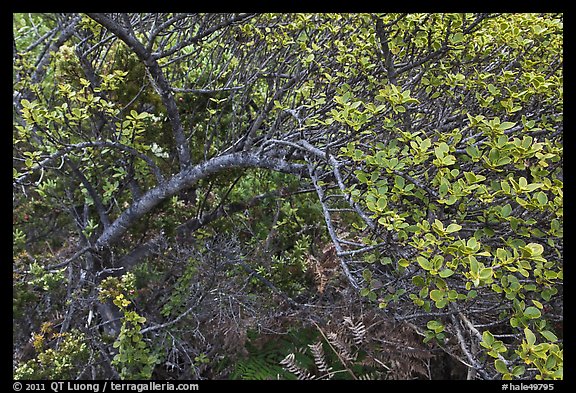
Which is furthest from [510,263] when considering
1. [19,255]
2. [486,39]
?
[19,255]

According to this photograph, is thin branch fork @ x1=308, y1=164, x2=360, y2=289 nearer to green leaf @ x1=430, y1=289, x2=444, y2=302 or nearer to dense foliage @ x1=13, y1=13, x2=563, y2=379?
dense foliage @ x1=13, y1=13, x2=563, y2=379

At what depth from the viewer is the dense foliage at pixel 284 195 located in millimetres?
2072

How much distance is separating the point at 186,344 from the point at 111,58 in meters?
2.39

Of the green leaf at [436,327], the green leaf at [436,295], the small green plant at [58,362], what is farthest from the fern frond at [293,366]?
the small green plant at [58,362]

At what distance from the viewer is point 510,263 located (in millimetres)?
1756

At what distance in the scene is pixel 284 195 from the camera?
12.1 feet

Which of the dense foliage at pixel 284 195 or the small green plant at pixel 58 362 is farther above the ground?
the dense foliage at pixel 284 195

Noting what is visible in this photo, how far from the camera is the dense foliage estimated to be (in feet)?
6.80

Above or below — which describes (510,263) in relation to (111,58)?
below

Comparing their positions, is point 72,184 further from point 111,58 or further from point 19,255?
point 111,58

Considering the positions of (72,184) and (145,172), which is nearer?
(145,172)

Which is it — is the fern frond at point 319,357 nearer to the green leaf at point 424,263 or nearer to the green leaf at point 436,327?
the green leaf at point 436,327

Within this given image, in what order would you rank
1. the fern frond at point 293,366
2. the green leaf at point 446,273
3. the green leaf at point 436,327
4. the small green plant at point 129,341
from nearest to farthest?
the green leaf at point 446,273 < the green leaf at point 436,327 < the fern frond at point 293,366 < the small green plant at point 129,341
